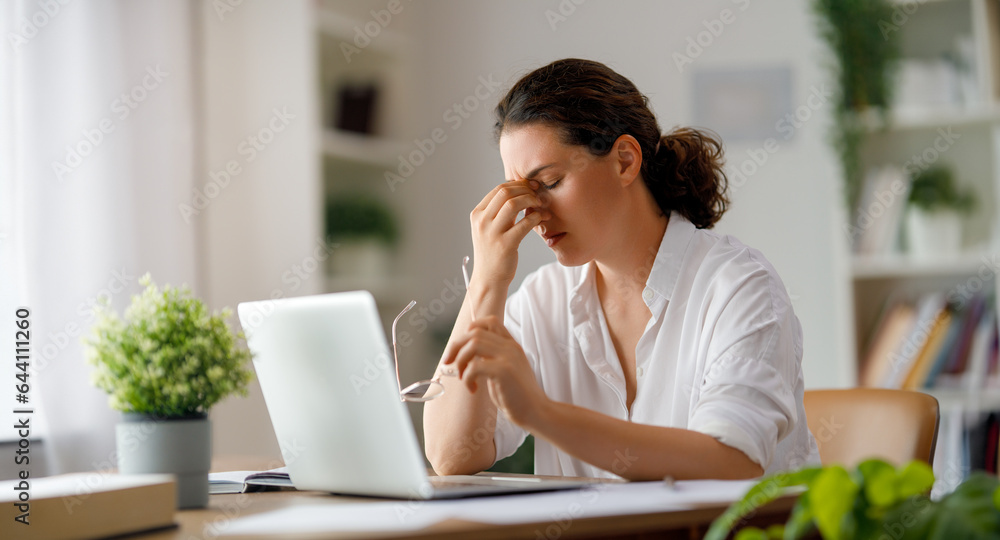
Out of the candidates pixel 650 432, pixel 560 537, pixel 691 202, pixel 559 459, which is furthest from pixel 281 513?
pixel 691 202

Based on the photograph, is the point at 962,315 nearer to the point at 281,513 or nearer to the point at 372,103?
the point at 372,103

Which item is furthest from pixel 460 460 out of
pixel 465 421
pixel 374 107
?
pixel 374 107

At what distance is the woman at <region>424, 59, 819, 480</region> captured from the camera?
1.26 metres

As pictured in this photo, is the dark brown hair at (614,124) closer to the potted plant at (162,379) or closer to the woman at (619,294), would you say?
the woman at (619,294)

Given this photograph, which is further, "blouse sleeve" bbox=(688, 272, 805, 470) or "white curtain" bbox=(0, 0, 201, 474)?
"white curtain" bbox=(0, 0, 201, 474)

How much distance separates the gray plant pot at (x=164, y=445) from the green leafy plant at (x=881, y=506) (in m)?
0.53

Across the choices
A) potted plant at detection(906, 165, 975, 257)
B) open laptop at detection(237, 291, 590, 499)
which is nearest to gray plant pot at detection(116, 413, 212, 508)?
open laptop at detection(237, 291, 590, 499)

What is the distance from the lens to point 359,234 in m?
2.87

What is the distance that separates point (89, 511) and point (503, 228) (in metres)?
0.81

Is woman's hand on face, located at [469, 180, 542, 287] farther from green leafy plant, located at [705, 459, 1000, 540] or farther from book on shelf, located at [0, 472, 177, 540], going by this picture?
green leafy plant, located at [705, 459, 1000, 540]

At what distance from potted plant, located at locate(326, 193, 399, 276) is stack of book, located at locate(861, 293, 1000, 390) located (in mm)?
1492

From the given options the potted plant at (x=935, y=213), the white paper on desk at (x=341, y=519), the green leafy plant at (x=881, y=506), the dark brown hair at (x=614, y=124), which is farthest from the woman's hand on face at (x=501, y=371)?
the potted plant at (x=935, y=213)

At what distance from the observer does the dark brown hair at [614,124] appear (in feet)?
4.84

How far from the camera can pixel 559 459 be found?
159 centimetres
